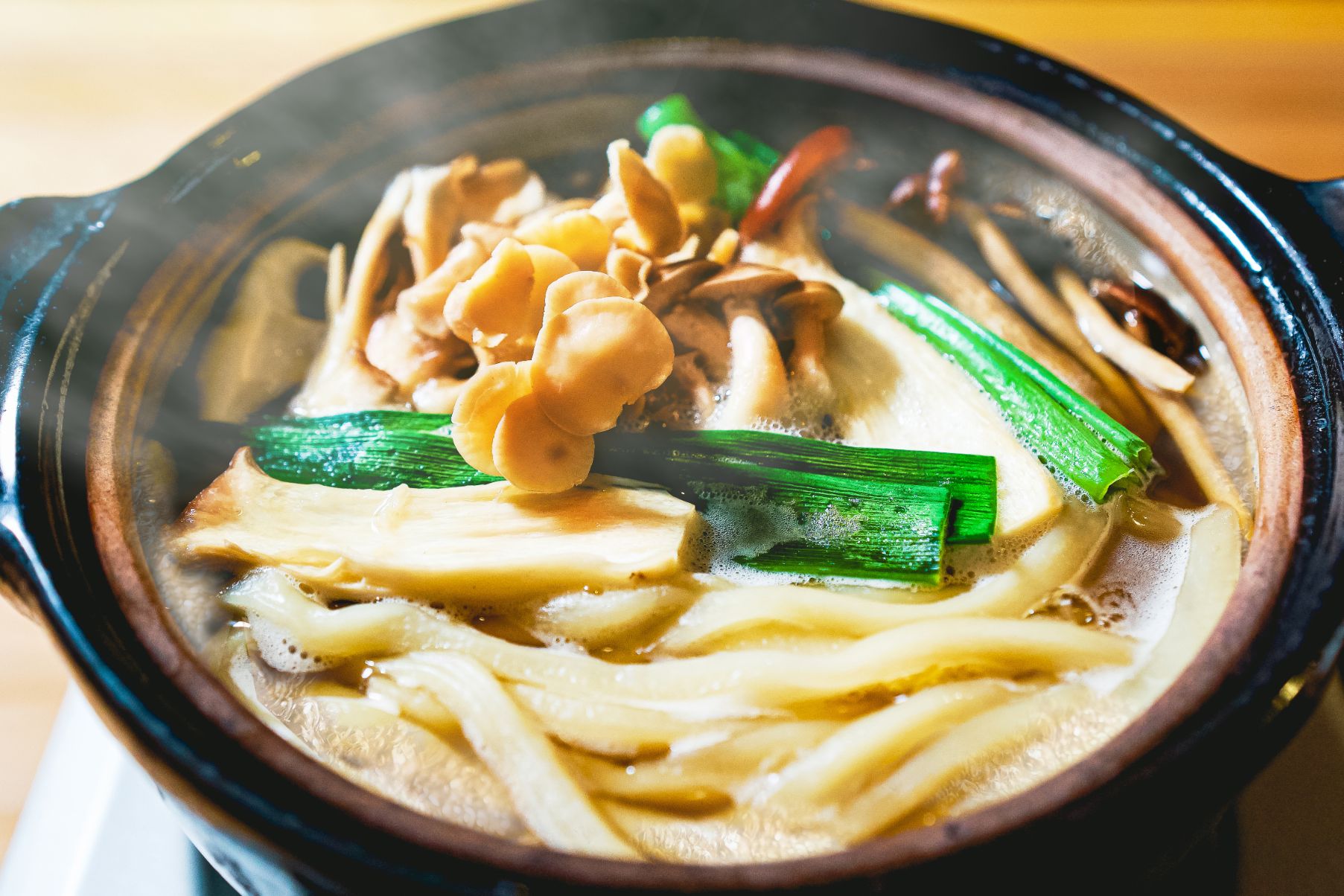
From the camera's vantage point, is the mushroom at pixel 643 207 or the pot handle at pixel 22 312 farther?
the mushroom at pixel 643 207

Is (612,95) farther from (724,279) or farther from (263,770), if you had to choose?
(263,770)

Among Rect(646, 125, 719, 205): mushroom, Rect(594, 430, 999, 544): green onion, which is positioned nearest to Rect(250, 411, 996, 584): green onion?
Rect(594, 430, 999, 544): green onion

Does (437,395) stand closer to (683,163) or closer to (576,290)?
(576,290)

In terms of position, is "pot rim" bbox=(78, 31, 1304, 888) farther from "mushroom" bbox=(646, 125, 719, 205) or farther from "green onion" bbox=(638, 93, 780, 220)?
"mushroom" bbox=(646, 125, 719, 205)

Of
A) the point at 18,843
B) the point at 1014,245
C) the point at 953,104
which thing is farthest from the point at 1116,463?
the point at 18,843

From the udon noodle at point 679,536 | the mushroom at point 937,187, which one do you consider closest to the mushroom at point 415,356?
the udon noodle at point 679,536

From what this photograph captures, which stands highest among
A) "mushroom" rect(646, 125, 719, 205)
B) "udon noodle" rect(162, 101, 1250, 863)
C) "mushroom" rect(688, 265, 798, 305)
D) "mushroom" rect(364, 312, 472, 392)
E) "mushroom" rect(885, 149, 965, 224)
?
"mushroom" rect(646, 125, 719, 205)

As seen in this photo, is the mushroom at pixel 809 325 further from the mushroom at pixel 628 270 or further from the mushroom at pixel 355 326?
the mushroom at pixel 355 326
